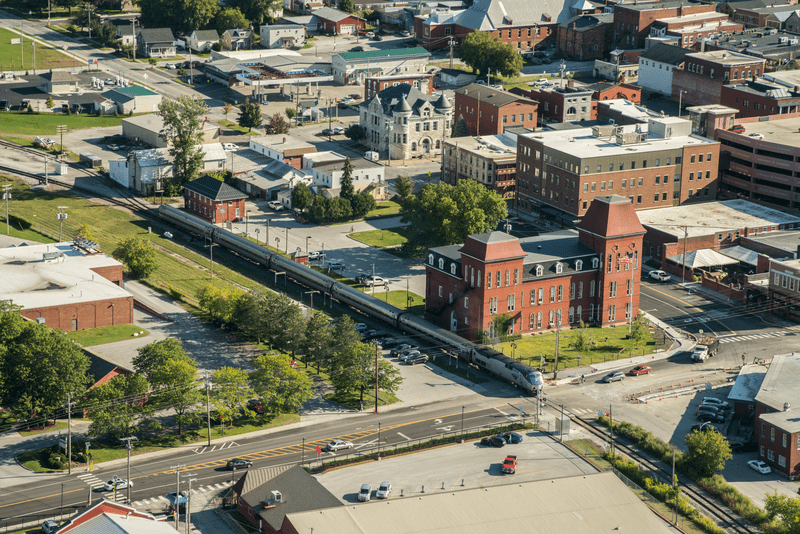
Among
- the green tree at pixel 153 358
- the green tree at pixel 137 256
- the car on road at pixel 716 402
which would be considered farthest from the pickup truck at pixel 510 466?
the green tree at pixel 137 256

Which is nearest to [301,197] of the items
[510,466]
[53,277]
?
[53,277]

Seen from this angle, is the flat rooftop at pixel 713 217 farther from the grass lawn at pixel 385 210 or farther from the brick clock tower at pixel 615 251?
the grass lawn at pixel 385 210

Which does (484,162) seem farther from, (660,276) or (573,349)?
(573,349)

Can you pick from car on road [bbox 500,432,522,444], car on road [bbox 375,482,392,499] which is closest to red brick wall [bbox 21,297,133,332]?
car on road [bbox 375,482,392,499]

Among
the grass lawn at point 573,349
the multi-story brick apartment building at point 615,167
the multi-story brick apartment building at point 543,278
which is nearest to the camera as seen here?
the grass lawn at point 573,349

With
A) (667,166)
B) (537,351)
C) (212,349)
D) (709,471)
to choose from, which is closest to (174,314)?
(212,349)

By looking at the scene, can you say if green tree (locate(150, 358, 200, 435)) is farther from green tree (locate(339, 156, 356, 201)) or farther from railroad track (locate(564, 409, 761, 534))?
green tree (locate(339, 156, 356, 201))
